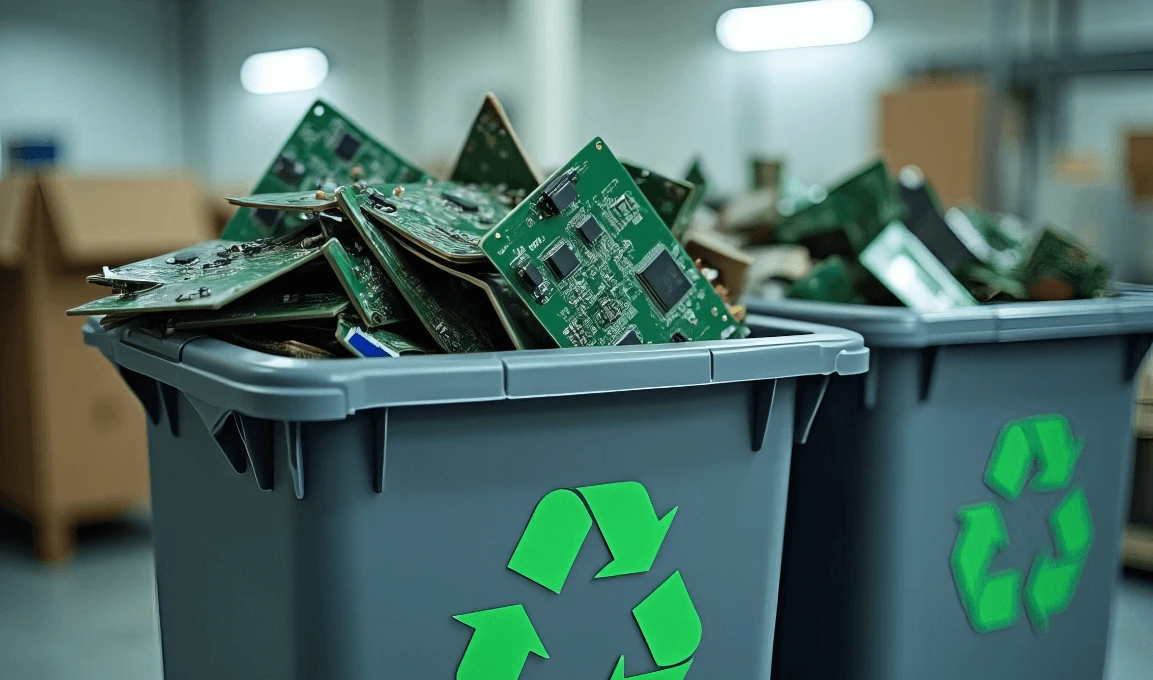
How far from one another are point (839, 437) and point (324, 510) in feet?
2.66

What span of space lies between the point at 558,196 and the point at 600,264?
0.10 m

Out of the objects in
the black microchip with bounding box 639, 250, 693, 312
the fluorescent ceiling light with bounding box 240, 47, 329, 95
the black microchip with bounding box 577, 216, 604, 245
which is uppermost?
the fluorescent ceiling light with bounding box 240, 47, 329, 95

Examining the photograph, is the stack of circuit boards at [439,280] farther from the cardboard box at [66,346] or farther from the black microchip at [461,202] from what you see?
the cardboard box at [66,346]

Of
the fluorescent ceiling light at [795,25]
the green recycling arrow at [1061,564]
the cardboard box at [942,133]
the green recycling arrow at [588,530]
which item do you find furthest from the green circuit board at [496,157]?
the fluorescent ceiling light at [795,25]

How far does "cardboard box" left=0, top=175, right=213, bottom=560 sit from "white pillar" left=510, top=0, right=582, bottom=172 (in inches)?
66.7

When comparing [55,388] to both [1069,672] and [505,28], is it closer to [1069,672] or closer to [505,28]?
[1069,672]

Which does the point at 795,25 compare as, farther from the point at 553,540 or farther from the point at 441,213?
the point at 553,540

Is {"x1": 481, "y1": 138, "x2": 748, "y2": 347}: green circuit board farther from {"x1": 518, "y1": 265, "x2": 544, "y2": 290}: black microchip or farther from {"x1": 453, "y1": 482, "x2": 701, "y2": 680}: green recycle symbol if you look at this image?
{"x1": 453, "y1": 482, "x2": 701, "y2": 680}: green recycle symbol

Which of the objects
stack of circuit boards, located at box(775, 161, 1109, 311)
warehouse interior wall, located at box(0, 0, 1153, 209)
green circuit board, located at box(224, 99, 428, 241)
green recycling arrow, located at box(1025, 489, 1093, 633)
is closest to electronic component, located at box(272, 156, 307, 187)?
green circuit board, located at box(224, 99, 428, 241)

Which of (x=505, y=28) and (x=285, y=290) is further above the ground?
(x=505, y=28)

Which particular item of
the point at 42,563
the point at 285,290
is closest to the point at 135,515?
the point at 42,563

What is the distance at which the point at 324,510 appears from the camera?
95 cm

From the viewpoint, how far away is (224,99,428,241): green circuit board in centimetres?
149

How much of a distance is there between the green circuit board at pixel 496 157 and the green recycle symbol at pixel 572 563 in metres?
0.53
